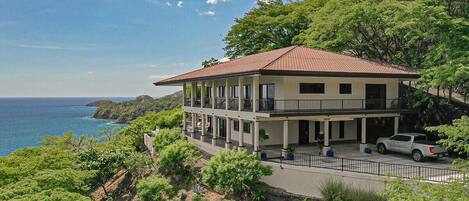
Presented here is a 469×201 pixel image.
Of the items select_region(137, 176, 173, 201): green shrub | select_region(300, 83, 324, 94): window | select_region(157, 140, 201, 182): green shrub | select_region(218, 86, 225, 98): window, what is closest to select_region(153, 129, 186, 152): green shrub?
select_region(157, 140, 201, 182): green shrub

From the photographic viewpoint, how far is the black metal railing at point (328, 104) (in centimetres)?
2195

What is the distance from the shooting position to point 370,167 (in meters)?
18.0

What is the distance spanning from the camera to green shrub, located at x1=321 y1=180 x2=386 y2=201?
14.6 m

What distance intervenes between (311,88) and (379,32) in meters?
11.0

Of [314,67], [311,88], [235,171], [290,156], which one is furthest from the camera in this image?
[311,88]

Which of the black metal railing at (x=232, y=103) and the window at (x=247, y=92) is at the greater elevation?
the window at (x=247, y=92)

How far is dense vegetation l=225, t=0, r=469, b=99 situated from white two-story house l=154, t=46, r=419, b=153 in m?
2.85

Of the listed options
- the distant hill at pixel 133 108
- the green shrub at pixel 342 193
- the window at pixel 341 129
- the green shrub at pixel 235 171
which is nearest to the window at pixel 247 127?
the window at pixel 341 129

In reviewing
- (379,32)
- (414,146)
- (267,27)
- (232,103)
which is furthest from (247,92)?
(267,27)

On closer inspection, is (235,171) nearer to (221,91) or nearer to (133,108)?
(221,91)

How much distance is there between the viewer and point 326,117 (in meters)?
21.4

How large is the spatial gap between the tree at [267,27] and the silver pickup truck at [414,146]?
2091 centimetres

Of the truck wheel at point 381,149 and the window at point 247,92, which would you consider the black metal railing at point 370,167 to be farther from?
the window at point 247,92

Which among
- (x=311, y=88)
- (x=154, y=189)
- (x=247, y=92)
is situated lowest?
(x=154, y=189)
